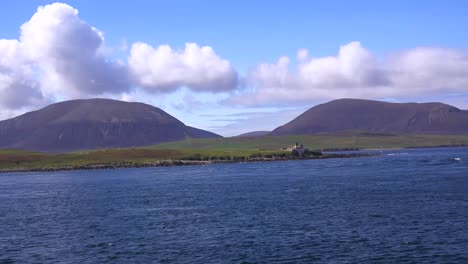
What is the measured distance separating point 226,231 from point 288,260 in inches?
508

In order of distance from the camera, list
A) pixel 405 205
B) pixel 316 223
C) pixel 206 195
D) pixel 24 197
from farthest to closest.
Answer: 1. pixel 24 197
2. pixel 206 195
3. pixel 405 205
4. pixel 316 223

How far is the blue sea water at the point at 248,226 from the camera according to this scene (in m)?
43.2

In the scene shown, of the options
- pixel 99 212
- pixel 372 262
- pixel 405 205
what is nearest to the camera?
pixel 372 262

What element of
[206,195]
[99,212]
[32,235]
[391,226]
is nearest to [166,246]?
[32,235]

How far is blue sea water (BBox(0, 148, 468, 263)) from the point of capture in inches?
1700

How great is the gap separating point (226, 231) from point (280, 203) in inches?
842

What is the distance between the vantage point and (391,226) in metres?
52.4

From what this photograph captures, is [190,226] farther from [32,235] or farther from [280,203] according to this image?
[280,203]

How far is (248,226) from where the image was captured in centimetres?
5559

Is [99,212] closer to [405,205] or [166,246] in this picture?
[166,246]

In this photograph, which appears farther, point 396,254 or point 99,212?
point 99,212

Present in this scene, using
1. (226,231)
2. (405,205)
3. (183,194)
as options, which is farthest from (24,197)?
(405,205)

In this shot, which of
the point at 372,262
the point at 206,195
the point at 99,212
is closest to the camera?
the point at 372,262

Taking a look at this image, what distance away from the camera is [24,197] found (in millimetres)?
95812
